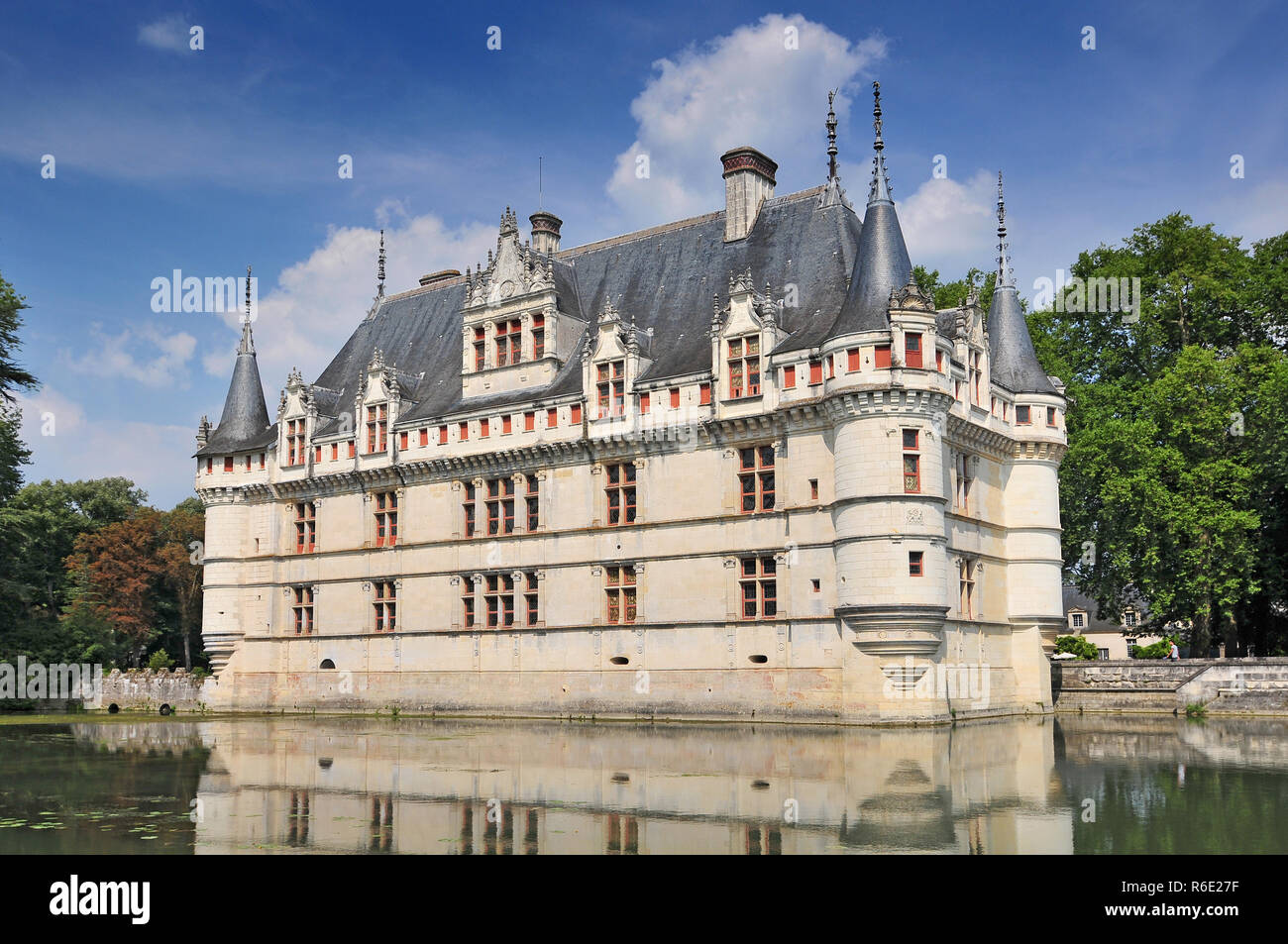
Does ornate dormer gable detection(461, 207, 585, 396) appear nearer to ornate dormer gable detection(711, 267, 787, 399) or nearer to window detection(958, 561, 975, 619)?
ornate dormer gable detection(711, 267, 787, 399)

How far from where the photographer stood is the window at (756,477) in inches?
1255

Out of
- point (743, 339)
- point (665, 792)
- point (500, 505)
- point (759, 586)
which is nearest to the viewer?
point (665, 792)

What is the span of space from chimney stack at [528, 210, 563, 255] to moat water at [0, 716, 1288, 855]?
67.4 ft

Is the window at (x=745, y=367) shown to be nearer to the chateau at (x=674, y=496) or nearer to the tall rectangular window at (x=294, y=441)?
the chateau at (x=674, y=496)

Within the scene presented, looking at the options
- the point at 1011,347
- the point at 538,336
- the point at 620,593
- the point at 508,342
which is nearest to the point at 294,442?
the point at 508,342

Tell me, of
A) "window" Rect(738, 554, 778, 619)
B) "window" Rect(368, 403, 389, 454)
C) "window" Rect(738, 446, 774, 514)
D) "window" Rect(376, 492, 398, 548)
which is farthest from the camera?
"window" Rect(368, 403, 389, 454)

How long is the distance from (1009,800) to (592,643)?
66.3ft

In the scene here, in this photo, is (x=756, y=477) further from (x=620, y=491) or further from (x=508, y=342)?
(x=508, y=342)

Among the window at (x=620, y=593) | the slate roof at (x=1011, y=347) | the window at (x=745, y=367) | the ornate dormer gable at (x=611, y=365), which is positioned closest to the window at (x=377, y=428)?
the ornate dormer gable at (x=611, y=365)

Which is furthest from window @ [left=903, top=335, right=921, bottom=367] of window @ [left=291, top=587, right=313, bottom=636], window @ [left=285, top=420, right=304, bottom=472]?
window @ [left=291, top=587, right=313, bottom=636]

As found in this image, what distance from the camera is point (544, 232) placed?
4309cm

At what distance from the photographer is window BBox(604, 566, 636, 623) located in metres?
33.9

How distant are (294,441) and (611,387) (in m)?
14.3

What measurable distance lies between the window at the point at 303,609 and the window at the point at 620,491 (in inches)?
519
